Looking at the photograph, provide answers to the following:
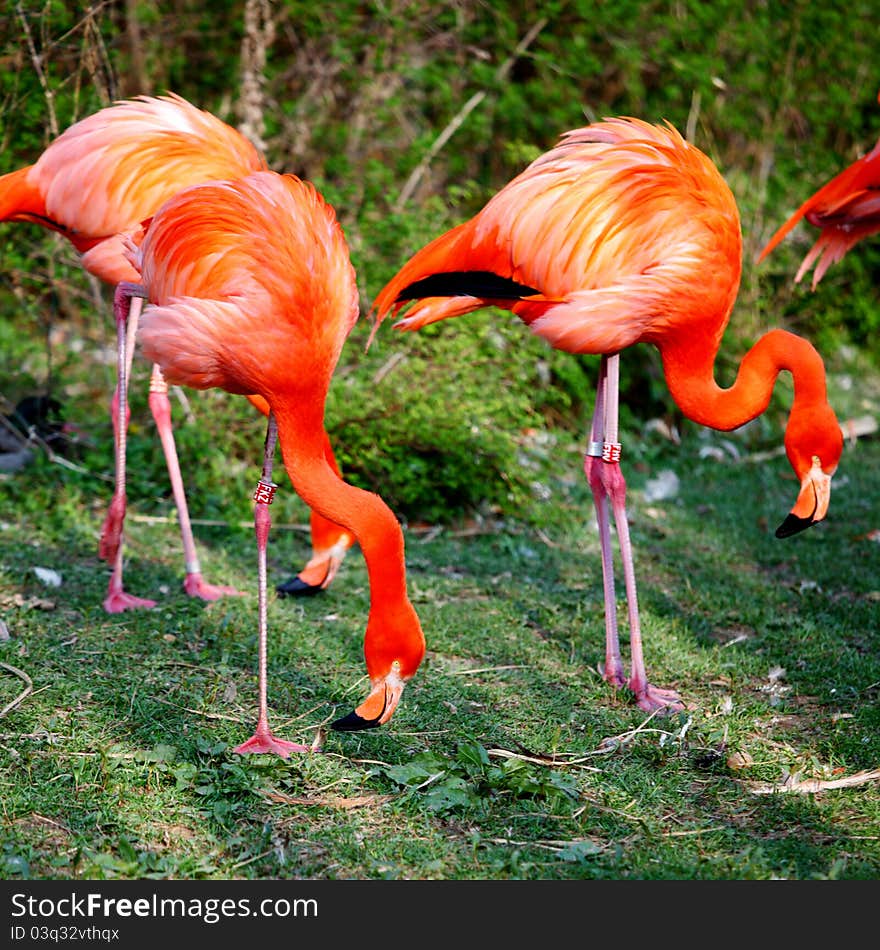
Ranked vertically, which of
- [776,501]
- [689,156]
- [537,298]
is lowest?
[776,501]

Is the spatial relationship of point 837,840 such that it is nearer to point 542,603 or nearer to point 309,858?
point 309,858

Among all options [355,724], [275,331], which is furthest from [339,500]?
[355,724]

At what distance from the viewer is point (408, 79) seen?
8727 millimetres

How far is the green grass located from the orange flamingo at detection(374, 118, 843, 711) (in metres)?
0.47

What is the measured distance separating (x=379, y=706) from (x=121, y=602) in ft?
6.06

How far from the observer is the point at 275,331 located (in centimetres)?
356

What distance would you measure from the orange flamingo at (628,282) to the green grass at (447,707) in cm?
47

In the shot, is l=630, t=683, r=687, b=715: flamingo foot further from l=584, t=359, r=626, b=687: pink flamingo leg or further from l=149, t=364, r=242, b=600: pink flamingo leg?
l=149, t=364, r=242, b=600: pink flamingo leg

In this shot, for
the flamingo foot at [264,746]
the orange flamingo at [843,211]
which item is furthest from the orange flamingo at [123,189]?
the orange flamingo at [843,211]

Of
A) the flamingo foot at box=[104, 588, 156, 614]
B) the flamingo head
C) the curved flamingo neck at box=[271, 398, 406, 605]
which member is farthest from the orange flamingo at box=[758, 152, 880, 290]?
the flamingo foot at box=[104, 588, 156, 614]

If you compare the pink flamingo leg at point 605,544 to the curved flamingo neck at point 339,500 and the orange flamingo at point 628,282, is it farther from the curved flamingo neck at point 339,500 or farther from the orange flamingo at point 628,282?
the curved flamingo neck at point 339,500

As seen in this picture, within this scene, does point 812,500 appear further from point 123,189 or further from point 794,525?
point 123,189

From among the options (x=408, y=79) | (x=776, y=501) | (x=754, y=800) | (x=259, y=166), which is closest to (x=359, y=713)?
(x=754, y=800)

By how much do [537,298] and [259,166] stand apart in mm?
1564
